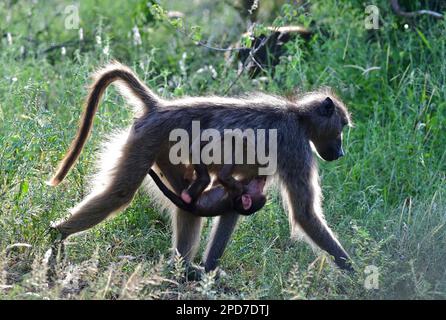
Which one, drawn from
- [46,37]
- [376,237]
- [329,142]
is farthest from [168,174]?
[46,37]

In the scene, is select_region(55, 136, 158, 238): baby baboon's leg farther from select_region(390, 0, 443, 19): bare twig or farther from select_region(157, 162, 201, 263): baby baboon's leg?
select_region(390, 0, 443, 19): bare twig

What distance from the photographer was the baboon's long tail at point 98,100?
4434 mm

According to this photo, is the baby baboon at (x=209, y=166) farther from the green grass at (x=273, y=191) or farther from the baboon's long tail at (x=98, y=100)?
the green grass at (x=273, y=191)

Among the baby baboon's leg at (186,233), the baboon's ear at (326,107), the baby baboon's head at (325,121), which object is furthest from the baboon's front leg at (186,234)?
the baboon's ear at (326,107)

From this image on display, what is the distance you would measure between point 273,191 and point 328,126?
2.48ft

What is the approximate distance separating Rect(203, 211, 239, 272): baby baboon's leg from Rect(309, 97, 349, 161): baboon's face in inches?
25.2

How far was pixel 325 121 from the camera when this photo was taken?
475cm

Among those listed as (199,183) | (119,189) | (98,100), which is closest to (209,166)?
(199,183)

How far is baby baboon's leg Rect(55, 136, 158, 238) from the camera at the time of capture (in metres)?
4.27

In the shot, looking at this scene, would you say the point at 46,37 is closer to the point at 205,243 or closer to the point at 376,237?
the point at 205,243

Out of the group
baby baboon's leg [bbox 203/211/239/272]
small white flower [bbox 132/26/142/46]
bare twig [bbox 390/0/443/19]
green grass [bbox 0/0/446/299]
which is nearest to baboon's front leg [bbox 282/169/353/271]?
green grass [bbox 0/0/446/299]

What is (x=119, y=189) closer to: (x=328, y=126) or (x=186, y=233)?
(x=186, y=233)
